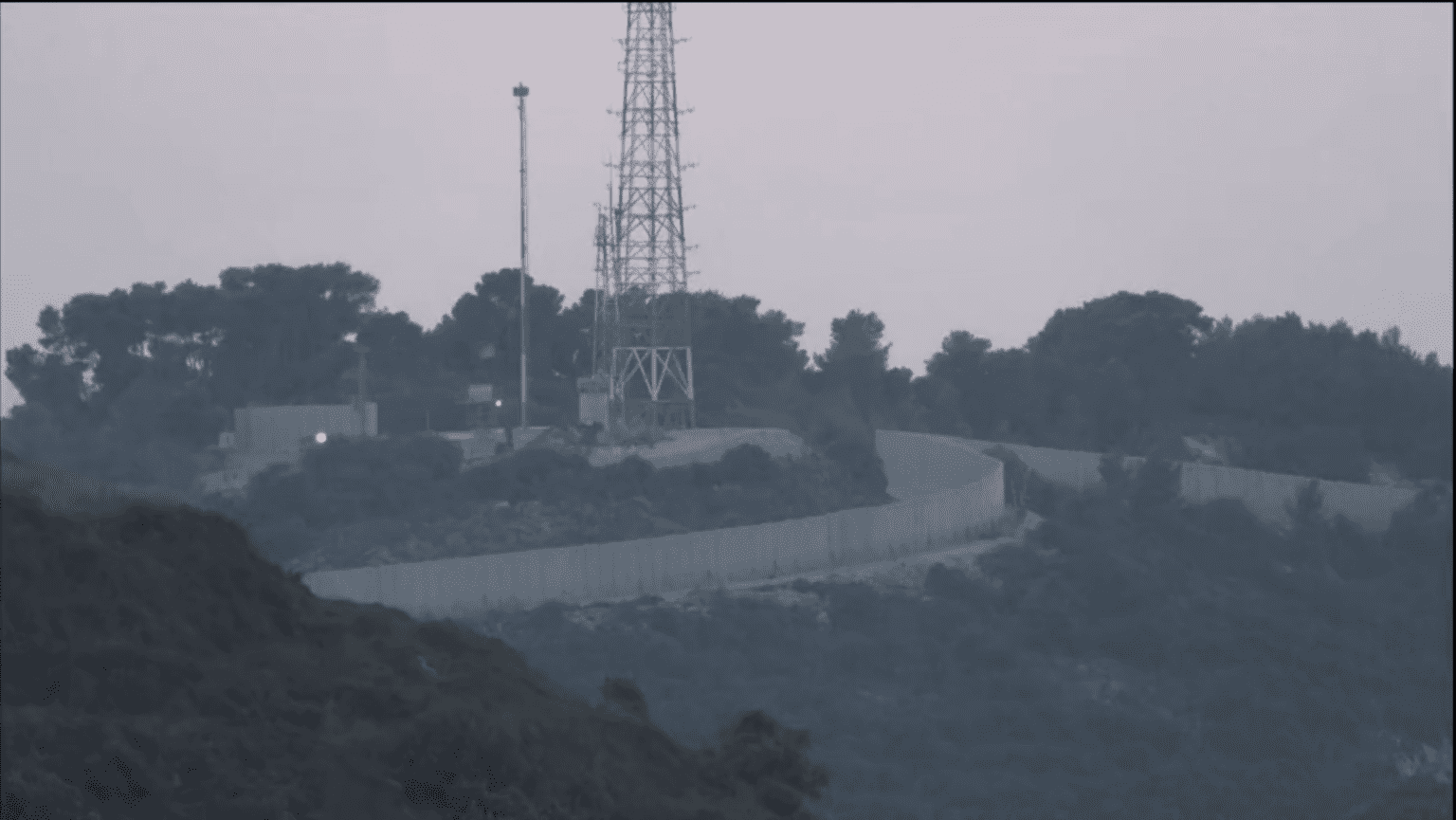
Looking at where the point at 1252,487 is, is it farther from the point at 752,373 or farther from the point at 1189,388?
the point at 752,373

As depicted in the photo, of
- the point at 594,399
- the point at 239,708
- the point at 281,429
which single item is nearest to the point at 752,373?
the point at 594,399

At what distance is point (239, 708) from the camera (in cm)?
1734

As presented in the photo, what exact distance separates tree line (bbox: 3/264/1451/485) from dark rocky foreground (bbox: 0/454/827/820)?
147 ft

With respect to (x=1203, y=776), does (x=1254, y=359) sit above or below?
above

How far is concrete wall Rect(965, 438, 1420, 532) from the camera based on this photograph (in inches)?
2239

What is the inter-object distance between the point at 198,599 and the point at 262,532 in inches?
1276

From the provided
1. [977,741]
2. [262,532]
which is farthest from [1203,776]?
[262,532]

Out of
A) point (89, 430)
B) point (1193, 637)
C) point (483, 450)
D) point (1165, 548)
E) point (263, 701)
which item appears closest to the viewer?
point (263, 701)

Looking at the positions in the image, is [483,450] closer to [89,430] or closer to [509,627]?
[89,430]

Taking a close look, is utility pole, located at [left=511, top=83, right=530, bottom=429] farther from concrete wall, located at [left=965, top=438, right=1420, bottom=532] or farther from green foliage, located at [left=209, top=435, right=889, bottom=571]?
concrete wall, located at [left=965, top=438, right=1420, bottom=532]

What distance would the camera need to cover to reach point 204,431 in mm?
62312

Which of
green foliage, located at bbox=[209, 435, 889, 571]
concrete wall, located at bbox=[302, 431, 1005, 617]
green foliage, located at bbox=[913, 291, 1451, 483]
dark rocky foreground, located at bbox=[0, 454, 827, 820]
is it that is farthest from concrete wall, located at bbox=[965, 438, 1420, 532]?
dark rocky foreground, located at bbox=[0, 454, 827, 820]

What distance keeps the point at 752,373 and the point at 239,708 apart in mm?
61391

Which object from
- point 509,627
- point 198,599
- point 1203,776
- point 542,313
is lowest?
point 1203,776
